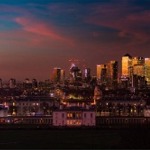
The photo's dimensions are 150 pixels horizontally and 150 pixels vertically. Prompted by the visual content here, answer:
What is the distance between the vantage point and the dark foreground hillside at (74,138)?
627 inches

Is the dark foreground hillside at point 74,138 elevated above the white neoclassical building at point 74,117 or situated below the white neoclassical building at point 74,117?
below

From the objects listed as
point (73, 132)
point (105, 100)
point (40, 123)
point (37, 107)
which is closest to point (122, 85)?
point (105, 100)

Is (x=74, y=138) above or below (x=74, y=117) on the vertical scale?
below

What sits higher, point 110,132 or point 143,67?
point 143,67

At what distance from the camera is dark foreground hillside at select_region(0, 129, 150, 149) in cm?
1592

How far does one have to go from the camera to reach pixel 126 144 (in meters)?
15.4

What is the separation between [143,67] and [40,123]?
2597 centimetres

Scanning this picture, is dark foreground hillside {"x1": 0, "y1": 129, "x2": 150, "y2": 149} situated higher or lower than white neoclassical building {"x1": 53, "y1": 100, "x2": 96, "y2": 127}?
lower

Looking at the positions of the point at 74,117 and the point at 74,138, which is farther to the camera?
the point at 74,117

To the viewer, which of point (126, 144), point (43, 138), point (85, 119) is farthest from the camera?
point (85, 119)

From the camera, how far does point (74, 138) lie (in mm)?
19547

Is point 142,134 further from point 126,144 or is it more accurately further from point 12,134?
point 12,134

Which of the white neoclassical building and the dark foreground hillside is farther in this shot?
the white neoclassical building

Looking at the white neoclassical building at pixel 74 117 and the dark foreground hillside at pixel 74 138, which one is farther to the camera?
the white neoclassical building at pixel 74 117
